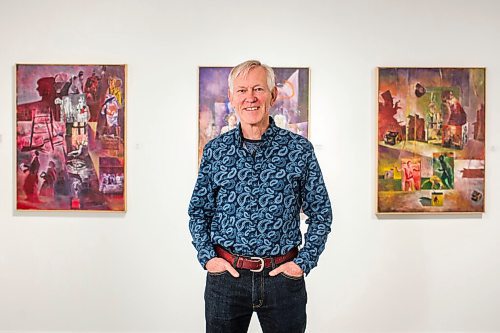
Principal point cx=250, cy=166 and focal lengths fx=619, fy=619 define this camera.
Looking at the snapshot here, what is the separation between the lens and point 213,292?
2207 millimetres

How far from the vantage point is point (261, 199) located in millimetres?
2182

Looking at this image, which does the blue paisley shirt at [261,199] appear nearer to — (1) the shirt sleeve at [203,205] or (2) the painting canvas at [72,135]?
(1) the shirt sleeve at [203,205]

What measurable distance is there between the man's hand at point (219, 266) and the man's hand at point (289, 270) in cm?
13

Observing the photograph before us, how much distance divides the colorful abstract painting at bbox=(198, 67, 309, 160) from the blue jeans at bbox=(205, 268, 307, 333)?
1417 mm

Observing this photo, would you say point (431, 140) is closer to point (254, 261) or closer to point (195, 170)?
point (195, 170)

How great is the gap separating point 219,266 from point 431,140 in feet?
6.03

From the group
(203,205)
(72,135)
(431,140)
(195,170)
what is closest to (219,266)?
(203,205)

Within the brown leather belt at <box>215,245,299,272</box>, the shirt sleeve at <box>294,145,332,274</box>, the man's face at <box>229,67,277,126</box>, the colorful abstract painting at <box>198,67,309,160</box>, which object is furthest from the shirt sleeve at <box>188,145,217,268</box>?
the colorful abstract painting at <box>198,67,309,160</box>

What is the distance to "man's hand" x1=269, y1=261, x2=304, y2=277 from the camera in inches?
84.5

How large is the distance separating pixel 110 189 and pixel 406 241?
5.66 feet

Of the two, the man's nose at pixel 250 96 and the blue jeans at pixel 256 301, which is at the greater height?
the man's nose at pixel 250 96

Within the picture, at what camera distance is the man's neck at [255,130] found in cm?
224

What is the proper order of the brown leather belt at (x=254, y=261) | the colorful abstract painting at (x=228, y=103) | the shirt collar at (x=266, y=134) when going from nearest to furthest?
the brown leather belt at (x=254, y=261)
the shirt collar at (x=266, y=134)
the colorful abstract painting at (x=228, y=103)

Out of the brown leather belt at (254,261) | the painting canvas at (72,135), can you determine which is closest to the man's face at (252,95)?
the brown leather belt at (254,261)
